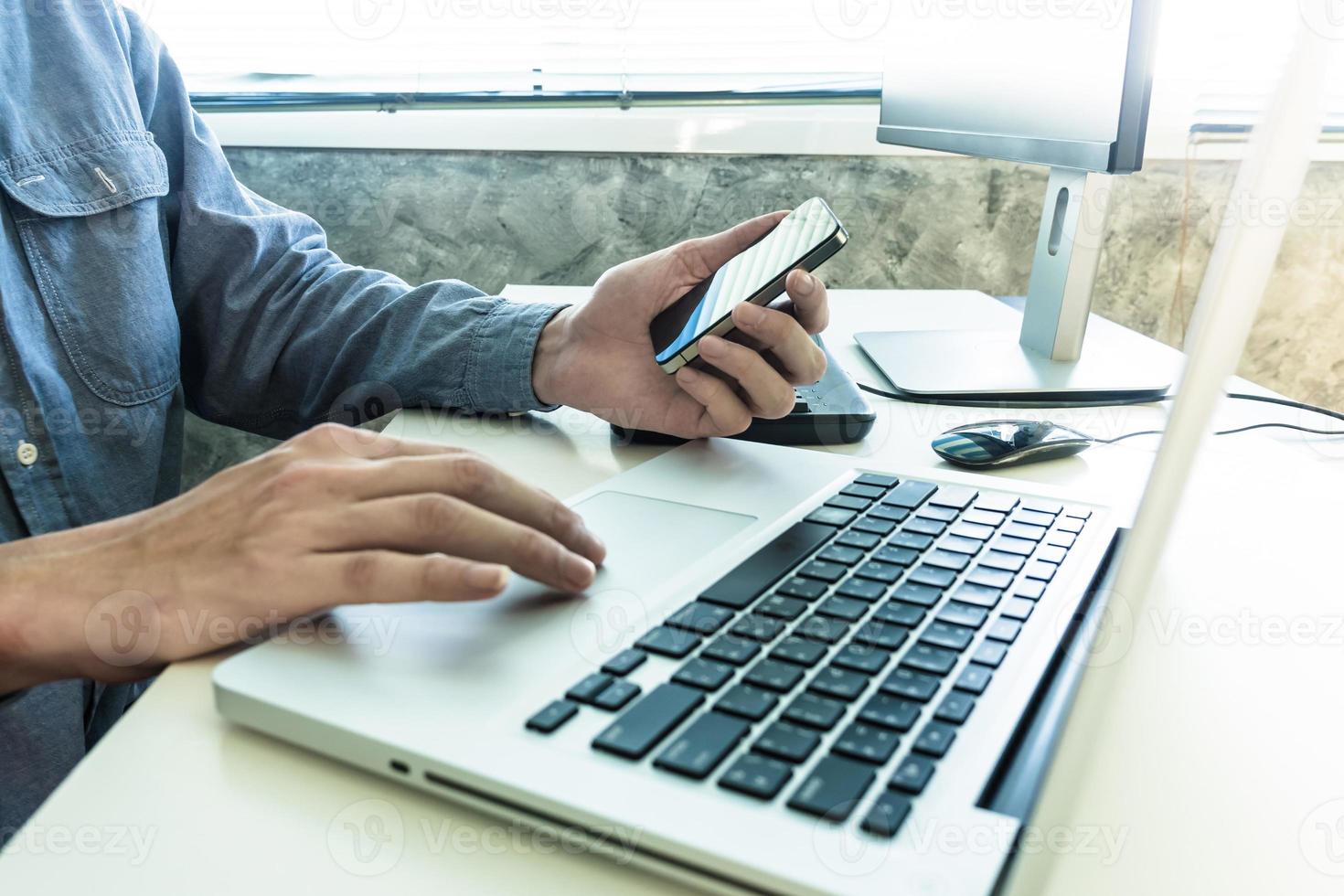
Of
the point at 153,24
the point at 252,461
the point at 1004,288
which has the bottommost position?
the point at 1004,288

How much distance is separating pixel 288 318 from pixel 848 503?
0.51 m

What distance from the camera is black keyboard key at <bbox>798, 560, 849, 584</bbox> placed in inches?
16.1

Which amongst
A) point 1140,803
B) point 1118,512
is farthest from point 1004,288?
point 1140,803

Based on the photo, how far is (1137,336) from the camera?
0.94 metres

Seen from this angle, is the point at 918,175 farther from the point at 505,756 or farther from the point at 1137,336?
the point at 505,756

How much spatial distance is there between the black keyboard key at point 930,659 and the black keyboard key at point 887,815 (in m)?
0.07

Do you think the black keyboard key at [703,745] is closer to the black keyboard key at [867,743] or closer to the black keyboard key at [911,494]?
the black keyboard key at [867,743]

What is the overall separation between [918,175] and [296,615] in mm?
1176

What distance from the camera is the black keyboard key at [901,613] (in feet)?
1.21

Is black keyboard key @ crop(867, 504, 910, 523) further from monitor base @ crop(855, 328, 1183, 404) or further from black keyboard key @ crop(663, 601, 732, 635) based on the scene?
monitor base @ crop(855, 328, 1183, 404)

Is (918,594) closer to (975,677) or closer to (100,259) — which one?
(975,677)

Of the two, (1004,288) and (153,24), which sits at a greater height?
(153,24)

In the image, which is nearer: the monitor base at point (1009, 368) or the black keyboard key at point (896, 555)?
the black keyboard key at point (896, 555)

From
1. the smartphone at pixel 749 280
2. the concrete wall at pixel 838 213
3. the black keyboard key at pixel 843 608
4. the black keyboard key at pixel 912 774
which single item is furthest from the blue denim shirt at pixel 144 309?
the concrete wall at pixel 838 213
